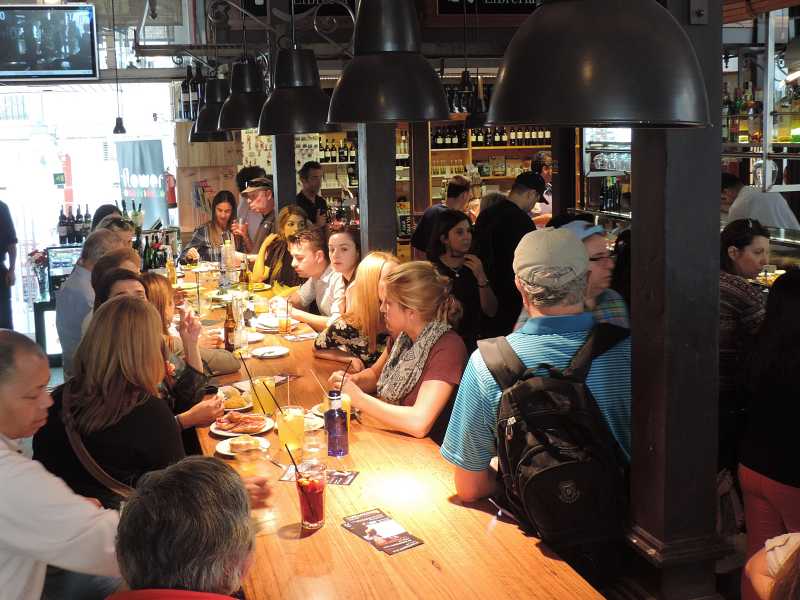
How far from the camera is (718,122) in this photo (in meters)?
2.32

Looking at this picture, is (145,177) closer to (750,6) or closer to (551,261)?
Answer: (750,6)

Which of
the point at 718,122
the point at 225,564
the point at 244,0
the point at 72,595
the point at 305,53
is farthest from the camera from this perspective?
the point at 244,0

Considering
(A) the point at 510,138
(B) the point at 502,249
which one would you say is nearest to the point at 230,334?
(B) the point at 502,249

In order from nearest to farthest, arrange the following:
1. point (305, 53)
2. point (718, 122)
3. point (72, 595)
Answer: point (718, 122)
point (72, 595)
point (305, 53)

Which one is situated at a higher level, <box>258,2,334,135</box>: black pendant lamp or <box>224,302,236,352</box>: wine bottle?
<box>258,2,334,135</box>: black pendant lamp

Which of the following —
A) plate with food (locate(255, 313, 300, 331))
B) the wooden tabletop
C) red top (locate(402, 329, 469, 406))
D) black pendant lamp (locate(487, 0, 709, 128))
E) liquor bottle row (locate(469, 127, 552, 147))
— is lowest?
the wooden tabletop

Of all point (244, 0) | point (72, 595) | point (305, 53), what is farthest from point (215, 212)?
point (72, 595)

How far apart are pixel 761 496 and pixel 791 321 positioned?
60 centimetres

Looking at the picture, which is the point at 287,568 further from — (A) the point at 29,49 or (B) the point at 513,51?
(A) the point at 29,49

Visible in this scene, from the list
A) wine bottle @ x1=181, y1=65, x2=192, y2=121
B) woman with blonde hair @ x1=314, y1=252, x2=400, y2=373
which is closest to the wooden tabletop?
woman with blonde hair @ x1=314, y1=252, x2=400, y2=373

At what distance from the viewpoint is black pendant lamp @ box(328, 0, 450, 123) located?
306 cm

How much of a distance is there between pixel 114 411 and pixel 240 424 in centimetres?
58

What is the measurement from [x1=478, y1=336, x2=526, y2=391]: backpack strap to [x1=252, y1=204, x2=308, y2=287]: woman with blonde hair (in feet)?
14.8

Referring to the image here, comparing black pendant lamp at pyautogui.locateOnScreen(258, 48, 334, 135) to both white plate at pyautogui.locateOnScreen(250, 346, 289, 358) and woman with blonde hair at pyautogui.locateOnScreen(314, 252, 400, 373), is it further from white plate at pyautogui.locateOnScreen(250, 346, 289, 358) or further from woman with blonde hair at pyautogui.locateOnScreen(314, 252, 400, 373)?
white plate at pyautogui.locateOnScreen(250, 346, 289, 358)
